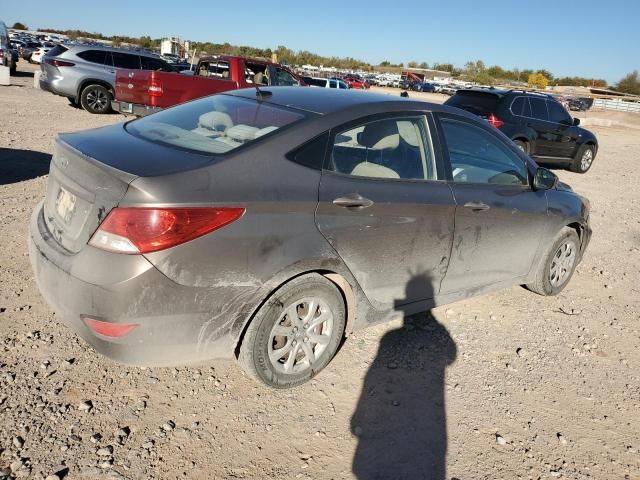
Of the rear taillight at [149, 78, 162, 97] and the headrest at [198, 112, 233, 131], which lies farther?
the rear taillight at [149, 78, 162, 97]

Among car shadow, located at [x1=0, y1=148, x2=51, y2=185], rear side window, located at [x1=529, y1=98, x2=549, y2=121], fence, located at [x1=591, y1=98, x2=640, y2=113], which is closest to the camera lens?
car shadow, located at [x1=0, y1=148, x2=51, y2=185]

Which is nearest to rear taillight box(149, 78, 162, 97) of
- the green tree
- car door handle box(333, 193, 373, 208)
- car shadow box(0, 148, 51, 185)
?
car shadow box(0, 148, 51, 185)

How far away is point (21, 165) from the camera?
23.9ft

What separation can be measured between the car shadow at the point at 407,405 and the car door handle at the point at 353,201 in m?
0.72

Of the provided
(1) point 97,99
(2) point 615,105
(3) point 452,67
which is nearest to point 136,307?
(1) point 97,99

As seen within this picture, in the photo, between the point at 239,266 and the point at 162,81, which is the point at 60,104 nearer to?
the point at 162,81

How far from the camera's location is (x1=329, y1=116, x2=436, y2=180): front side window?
3053mm

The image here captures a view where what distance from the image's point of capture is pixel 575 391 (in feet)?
11.2

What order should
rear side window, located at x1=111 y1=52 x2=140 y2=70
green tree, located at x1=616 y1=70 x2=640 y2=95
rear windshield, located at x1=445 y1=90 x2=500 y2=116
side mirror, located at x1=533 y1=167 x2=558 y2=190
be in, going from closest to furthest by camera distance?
1. side mirror, located at x1=533 y1=167 x2=558 y2=190
2. rear windshield, located at x1=445 y1=90 x2=500 y2=116
3. rear side window, located at x1=111 y1=52 x2=140 y2=70
4. green tree, located at x1=616 y1=70 x2=640 y2=95

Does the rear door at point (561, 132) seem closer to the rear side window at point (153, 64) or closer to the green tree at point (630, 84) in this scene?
the rear side window at point (153, 64)

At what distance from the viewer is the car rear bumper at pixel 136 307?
7.68 ft

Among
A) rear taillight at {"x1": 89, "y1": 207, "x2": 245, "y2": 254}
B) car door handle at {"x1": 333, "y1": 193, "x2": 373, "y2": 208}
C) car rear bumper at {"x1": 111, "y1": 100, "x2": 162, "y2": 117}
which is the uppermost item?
car door handle at {"x1": 333, "y1": 193, "x2": 373, "y2": 208}

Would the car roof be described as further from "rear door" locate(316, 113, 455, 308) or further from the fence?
the fence

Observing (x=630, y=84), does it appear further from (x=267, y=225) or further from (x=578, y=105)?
(x=267, y=225)
